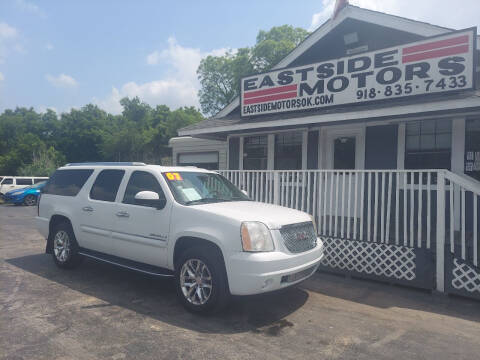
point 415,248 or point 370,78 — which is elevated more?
point 370,78

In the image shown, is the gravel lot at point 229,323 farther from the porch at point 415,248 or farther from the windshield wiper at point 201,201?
the windshield wiper at point 201,201

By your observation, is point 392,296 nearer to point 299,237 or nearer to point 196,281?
point 299,237

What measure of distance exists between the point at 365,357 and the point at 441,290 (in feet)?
8.81

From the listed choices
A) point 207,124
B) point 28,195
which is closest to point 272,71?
point 207,124

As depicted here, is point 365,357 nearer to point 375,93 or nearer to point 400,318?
point 400,318

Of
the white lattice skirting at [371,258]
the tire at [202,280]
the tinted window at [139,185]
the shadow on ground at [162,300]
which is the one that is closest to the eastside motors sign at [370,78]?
the white lattice skirting at [371,258]

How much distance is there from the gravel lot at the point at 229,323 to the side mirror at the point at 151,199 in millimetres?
1307

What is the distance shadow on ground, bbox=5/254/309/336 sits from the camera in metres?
4.19

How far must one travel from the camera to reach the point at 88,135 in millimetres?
64500

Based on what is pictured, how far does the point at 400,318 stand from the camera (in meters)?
4.58

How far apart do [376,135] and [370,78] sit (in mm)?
1758

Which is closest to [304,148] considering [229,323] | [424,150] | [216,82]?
[424,150]

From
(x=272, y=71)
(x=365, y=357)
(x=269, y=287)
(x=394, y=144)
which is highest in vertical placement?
(x=272, y=71)

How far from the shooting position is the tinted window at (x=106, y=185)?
226 inches
